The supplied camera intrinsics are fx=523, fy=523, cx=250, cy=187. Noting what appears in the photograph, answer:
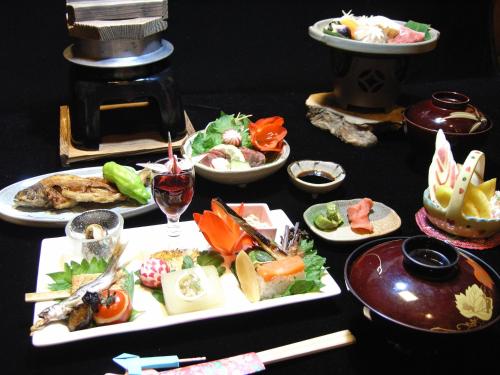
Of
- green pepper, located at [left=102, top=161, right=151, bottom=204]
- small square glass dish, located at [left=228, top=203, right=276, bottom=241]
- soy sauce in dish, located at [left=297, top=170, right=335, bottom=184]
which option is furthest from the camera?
soy sauce in dish, located at [left=297, top=170, right=335, bottom=184]

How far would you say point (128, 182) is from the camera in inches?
58.1

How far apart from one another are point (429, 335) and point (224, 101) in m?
1.84

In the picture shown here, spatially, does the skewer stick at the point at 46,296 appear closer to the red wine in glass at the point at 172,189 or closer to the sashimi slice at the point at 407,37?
the red wine in glass at the point at 172,189

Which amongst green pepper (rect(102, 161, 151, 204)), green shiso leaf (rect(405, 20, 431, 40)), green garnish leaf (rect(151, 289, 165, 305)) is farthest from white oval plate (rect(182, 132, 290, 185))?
green shiso leaf (rect(405, 20, 431, 40))

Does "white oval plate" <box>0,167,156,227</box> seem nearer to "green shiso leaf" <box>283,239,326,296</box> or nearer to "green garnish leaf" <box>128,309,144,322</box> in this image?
"green garnish leaf" <box>128,309,144,322</box>

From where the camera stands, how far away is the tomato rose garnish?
1.75 meters

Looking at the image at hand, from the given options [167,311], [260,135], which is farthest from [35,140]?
[167,311]

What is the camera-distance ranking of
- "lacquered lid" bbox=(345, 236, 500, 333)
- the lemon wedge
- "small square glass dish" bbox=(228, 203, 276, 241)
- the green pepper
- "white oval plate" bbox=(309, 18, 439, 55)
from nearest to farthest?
1. "lacquered lid" bbox=(345, 236, 500, 333)
2. the lemon wedge
3. "small square glass dish" bbox=(228, 203, 276, 241)
4. the green pepper
5. "white oval plate" bbox=(309, 18, 439, 55)

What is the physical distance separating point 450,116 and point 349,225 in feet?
1.84

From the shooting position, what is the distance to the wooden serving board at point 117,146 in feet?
5.94

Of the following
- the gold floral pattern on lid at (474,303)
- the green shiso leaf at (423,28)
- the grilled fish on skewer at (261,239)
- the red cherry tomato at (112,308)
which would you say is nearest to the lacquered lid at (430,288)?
the gold floral pattern on lid at (474,303)

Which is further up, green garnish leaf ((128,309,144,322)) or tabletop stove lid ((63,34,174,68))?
tabletop stove lid ((63,34,174,68))

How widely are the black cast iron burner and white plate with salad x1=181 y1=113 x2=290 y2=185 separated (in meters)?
0.19

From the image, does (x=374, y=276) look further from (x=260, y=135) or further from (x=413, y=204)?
(x=260, y=135)
